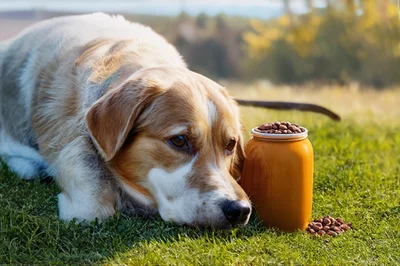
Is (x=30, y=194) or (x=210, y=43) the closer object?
(x=30, y=194)

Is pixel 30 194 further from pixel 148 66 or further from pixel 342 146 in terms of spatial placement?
pixel 342 146

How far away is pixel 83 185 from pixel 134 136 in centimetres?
51

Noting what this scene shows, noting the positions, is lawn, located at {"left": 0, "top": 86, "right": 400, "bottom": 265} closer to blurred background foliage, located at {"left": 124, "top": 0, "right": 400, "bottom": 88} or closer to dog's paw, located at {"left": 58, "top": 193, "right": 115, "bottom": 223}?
dog's paw, located at {"left": 58, "top": 193, "right": 115, "bottom": 223}

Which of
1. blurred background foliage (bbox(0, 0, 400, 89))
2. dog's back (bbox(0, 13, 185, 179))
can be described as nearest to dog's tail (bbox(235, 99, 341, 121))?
dog's back (bbox(0, 13, 185, 179))

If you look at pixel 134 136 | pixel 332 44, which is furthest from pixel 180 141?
pixel 332 44

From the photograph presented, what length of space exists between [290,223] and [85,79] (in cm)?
183

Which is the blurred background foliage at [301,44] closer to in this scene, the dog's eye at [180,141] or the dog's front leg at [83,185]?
the dog's front leg at [83,185]

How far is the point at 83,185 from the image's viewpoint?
4152 millimetres

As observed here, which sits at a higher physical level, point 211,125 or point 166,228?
point 211,125

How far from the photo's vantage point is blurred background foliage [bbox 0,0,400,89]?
1616 centimetres

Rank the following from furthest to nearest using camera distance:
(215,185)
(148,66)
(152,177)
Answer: (148,66) < (152,177) < (215,185)

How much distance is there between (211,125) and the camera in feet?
12.7

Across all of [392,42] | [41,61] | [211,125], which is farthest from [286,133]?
[392,42]

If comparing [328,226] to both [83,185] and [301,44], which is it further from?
[301,44]
